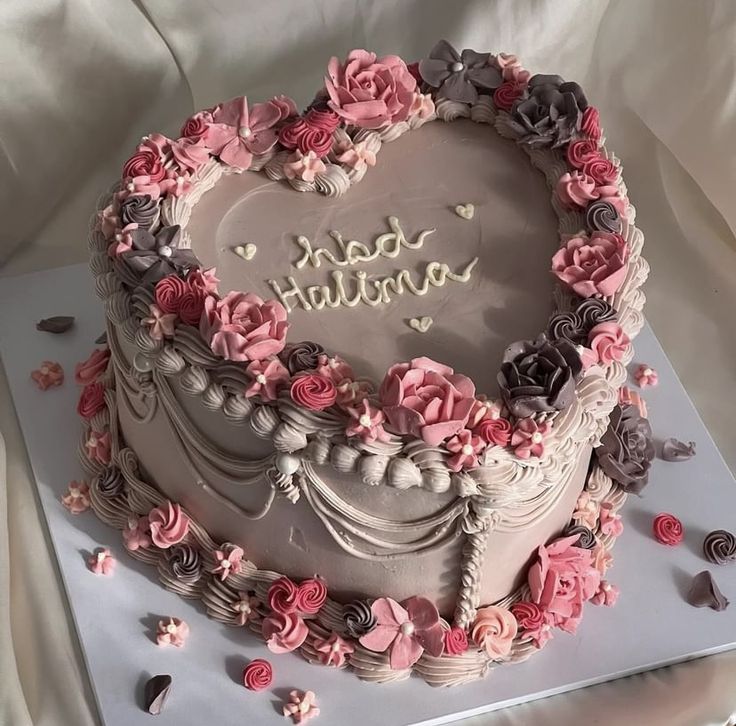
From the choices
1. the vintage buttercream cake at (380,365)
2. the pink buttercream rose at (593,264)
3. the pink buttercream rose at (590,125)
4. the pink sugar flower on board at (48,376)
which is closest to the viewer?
the vintage buttercream cake at (380,365)

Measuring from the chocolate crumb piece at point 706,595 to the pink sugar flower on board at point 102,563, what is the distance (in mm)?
1415

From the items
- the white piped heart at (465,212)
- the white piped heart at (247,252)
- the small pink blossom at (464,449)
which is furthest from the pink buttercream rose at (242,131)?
the small pink blossom at (464,449)

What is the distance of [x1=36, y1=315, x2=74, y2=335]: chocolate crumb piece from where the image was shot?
3.37 metres

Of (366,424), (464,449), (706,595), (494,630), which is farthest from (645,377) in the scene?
(366,424)

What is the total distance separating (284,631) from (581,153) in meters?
1.33

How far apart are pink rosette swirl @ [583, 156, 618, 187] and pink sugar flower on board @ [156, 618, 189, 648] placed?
56.2 inches

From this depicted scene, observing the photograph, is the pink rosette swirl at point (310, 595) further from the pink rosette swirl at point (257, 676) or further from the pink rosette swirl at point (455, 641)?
the pink rosette swirl at point (455, 641)

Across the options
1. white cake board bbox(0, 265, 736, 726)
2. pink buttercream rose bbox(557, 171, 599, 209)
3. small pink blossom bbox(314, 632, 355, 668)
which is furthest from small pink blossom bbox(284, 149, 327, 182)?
small pink blossom bbox(314, 632, 355, 668)

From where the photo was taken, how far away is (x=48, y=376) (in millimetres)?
3250

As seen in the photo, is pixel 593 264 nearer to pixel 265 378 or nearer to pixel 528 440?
pixel 528 440

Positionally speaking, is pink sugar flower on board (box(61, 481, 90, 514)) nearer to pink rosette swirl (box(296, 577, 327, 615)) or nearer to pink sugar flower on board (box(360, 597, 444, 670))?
pink rosette swirl (box(296, 577, 327, 615))

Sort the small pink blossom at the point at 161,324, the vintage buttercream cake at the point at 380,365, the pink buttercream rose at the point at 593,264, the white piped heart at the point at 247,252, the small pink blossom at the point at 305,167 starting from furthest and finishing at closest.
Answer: the small pink blossom at the point at 305,167 < the white piped heart at the point at 247,252 < the pink buttercream rose at the point at 593,264 < the small pink blossom at the point at 161,324 < the vintage buttercream cake at the point at 380,365

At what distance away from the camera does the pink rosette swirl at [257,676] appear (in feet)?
8.71

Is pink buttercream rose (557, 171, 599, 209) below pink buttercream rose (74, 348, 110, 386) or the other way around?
the other way around
